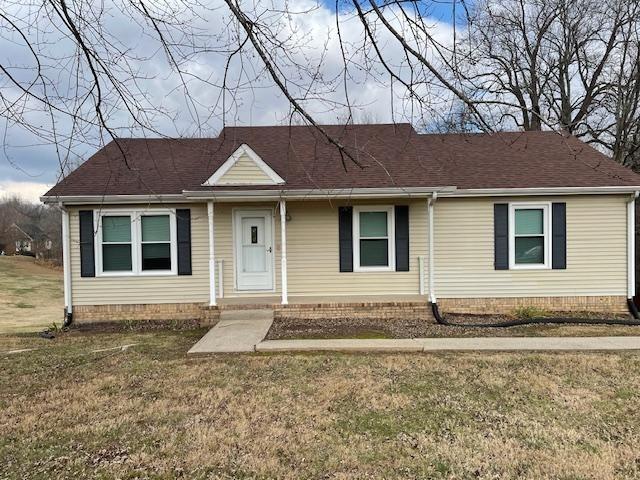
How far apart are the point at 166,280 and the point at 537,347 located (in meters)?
7.64

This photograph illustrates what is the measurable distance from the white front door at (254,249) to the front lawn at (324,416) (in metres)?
4.00

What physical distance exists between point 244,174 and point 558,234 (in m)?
7.21

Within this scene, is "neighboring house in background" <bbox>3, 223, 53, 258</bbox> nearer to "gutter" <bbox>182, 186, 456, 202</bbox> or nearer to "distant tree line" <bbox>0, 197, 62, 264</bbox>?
"distant tree line" <bbox>0, 197, 62, 264</bbox>

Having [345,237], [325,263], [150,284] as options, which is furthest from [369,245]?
[150,284]

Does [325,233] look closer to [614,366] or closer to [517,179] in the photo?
[517,179]

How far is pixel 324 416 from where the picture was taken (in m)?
4.32

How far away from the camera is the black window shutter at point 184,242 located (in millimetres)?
10227

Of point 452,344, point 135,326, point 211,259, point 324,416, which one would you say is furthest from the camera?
point 135,326

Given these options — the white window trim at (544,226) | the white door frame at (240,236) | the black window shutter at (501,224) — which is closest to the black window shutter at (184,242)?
the white door frame at (240,236)

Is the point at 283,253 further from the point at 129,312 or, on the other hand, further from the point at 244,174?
the point at 129,312

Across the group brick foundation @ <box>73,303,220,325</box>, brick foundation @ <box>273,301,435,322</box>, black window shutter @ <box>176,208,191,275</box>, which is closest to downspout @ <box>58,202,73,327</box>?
brick foundation @ <box>73,303,220,325</box>

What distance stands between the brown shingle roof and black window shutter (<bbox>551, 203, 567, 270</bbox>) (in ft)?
1.91

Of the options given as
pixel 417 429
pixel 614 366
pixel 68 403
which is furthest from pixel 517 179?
pixel 68 403

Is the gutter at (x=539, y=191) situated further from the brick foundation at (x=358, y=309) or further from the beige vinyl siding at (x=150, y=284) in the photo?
the beige vinyl siding at (x=150, y=284)
